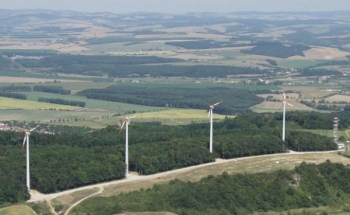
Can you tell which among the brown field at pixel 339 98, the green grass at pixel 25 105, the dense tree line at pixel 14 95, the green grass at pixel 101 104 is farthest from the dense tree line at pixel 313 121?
the dense tree line at pixel 14 95

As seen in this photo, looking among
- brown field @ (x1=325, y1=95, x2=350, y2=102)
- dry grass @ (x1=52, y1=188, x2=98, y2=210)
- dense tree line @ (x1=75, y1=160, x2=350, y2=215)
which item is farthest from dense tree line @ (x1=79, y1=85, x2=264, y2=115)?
dry grass @ (x1=52, y1=188, x2=98, y2=210)

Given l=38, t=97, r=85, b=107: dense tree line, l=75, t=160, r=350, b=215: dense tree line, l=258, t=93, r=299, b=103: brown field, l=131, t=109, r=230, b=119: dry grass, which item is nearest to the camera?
l=75, t=160, r=350, b=215: dense tree line

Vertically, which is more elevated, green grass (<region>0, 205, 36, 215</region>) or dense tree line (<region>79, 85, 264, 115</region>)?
green grass (<region>0, 205, 36, 215</region>)

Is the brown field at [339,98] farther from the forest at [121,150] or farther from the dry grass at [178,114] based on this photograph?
the forest at [121,150]

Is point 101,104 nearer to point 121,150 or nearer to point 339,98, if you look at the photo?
point 339,98

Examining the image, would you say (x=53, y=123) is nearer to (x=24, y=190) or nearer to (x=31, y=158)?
(x=31, y=158)

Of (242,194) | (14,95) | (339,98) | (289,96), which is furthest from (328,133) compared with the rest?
(14,95)

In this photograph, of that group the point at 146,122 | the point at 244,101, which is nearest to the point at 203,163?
the point at 146,122

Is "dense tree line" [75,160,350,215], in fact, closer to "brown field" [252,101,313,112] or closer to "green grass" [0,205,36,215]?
"green grass" [0,205,36,215]
